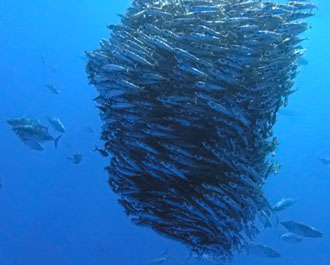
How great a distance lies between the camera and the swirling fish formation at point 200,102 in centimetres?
401

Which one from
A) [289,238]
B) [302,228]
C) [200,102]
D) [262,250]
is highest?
[289,238]

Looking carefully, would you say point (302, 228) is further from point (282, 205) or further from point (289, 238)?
point (289, 238)

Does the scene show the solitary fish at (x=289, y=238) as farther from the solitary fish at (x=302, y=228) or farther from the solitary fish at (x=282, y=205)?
the solitary fish at (x=302, y=228)

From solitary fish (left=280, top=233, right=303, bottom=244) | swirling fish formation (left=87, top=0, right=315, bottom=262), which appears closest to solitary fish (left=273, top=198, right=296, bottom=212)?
solitary fish (left=280, top=233, right=303, bottom=244)

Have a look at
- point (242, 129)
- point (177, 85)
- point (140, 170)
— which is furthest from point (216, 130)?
point (140, 170)

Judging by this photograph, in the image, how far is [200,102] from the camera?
4.01 metres

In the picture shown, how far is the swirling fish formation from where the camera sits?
401 cm

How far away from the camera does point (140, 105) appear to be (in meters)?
4.12

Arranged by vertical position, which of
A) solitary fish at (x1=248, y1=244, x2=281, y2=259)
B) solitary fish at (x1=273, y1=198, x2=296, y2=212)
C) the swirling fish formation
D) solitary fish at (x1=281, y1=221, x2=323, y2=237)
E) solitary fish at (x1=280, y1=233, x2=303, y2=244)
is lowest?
the swirling fish formation

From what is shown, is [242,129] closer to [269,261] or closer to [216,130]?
[216,130]

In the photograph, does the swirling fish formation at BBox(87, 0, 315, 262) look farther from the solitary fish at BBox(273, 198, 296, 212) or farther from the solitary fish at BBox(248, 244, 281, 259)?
the solitary fish at BBox(248, 244, 281, 259)

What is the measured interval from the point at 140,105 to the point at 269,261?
2504cm

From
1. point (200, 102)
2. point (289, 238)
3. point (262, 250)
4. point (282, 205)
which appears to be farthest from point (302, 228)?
point (200, 102)

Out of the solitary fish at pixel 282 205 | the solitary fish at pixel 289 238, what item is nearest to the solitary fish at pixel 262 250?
the solitary fish at pixel 289 238
